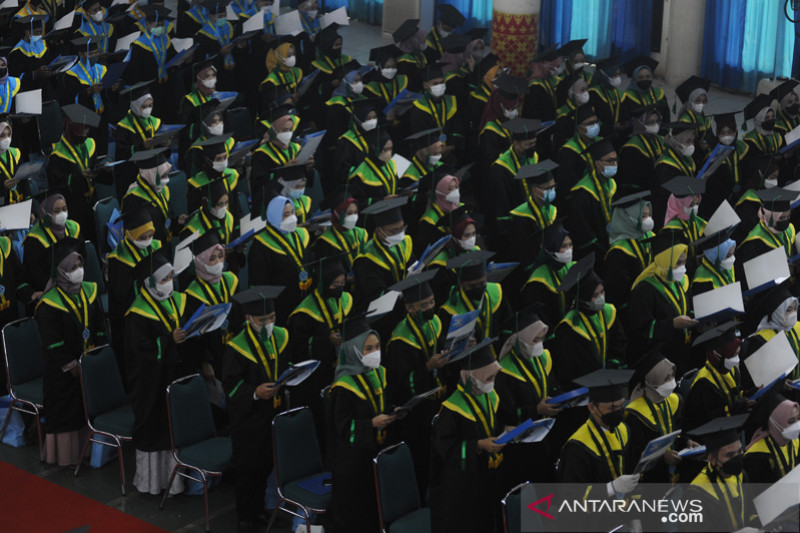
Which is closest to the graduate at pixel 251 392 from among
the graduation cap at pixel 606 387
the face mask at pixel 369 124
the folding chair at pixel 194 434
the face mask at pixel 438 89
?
the folding chair at pixel 194 434

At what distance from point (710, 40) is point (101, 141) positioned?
25.2 ft

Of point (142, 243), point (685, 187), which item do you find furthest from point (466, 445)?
point (685, 187)

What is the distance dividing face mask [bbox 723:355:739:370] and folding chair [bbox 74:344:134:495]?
3634 mm


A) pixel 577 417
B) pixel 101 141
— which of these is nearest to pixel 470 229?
pixel 577 417

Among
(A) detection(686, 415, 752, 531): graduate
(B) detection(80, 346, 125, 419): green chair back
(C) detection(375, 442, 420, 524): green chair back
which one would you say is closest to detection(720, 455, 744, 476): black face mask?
(A) detection(686, 415, 752, 531): graduate

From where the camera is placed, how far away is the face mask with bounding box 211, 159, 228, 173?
396 inches

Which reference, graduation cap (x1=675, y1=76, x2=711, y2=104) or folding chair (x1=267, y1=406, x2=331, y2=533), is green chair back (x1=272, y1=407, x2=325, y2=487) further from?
graduation cap (x1=675, y1=76, x2=711, y2=104)

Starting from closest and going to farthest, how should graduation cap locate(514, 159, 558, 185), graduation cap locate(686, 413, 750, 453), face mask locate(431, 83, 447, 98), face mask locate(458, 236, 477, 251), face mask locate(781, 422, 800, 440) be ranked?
1. graduation cap locate(686, 413, 750, 453)
2. face mask locate(781, 422, 800, 440)
3. face mask locate(458, 236, 477, 251)
4. graduation cap locate(514, 159, 558, 185)
5. face mask locate(431, 83, 447, 98)

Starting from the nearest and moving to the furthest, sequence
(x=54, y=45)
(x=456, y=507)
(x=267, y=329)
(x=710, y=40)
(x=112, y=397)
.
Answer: (x=456, y=507), (x=267, y=329), (x=112, y=397), (x=54, y=45), (x=710, y=40)

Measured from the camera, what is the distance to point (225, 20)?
14094mm

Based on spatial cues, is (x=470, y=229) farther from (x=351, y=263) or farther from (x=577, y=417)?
(x=577, y=417)

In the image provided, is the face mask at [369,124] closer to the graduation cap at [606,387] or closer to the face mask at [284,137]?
the face mask at [284,137]

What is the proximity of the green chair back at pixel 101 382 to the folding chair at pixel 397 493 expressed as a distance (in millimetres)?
2013

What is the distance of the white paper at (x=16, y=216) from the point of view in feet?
29.2
